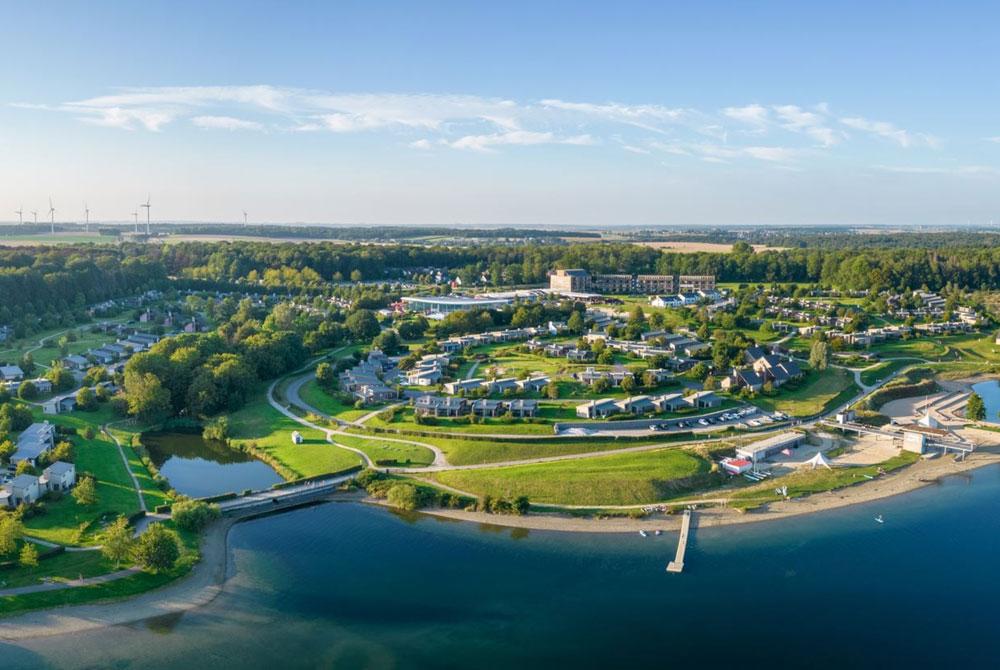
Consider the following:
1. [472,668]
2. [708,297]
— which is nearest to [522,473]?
[472,668]

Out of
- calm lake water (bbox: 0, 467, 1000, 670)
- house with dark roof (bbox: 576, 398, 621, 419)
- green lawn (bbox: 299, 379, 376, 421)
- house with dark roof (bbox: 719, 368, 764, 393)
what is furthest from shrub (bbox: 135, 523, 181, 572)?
house with dark roof (bbox: 719, 368, 764, 393)

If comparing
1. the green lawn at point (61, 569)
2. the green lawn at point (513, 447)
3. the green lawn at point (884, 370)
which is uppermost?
the green lawn at point (884, 370)

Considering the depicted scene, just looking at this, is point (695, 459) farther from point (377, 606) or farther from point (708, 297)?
point (708, 297)

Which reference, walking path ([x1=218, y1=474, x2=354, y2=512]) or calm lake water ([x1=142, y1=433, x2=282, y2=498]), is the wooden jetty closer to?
walking path ([x1=218, y1=474, x2=354, y2=512])

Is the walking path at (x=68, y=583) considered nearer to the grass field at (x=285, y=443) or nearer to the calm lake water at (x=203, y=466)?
the calm lake water at (x=203, y=466)

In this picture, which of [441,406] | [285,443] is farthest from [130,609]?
[441,406]

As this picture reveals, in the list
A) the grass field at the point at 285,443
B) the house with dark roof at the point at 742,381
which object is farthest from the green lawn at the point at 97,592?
the house with dark roof at the point at 742,381
